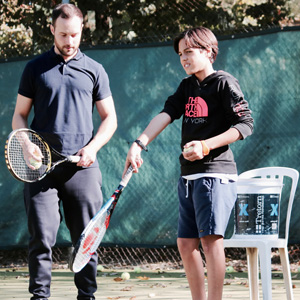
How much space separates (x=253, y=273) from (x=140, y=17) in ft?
12.8

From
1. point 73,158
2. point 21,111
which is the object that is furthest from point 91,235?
point 21,111

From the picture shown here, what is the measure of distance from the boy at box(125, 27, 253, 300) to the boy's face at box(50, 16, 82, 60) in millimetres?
509

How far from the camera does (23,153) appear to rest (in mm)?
3260

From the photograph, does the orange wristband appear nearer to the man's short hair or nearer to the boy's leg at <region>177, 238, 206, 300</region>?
the boy's leg at <region>177, 238, 206, 300</region>

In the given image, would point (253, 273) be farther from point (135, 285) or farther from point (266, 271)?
point (135, 285)

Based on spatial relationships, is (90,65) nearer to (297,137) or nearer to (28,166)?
(28,166)

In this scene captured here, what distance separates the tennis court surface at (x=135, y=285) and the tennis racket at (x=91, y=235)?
4.68 ft

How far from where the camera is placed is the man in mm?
3219

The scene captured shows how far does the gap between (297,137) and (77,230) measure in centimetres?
260

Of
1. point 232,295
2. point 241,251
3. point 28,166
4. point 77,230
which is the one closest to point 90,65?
point 28,166

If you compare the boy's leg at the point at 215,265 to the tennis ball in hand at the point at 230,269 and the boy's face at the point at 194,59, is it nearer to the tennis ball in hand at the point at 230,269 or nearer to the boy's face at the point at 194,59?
the boy's face at the point at 194,59

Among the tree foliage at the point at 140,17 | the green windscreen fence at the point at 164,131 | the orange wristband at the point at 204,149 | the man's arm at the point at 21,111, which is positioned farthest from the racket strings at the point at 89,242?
the tree foliage at the point at 140,17

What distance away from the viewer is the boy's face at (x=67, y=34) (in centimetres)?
324

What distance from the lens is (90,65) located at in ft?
11.2
